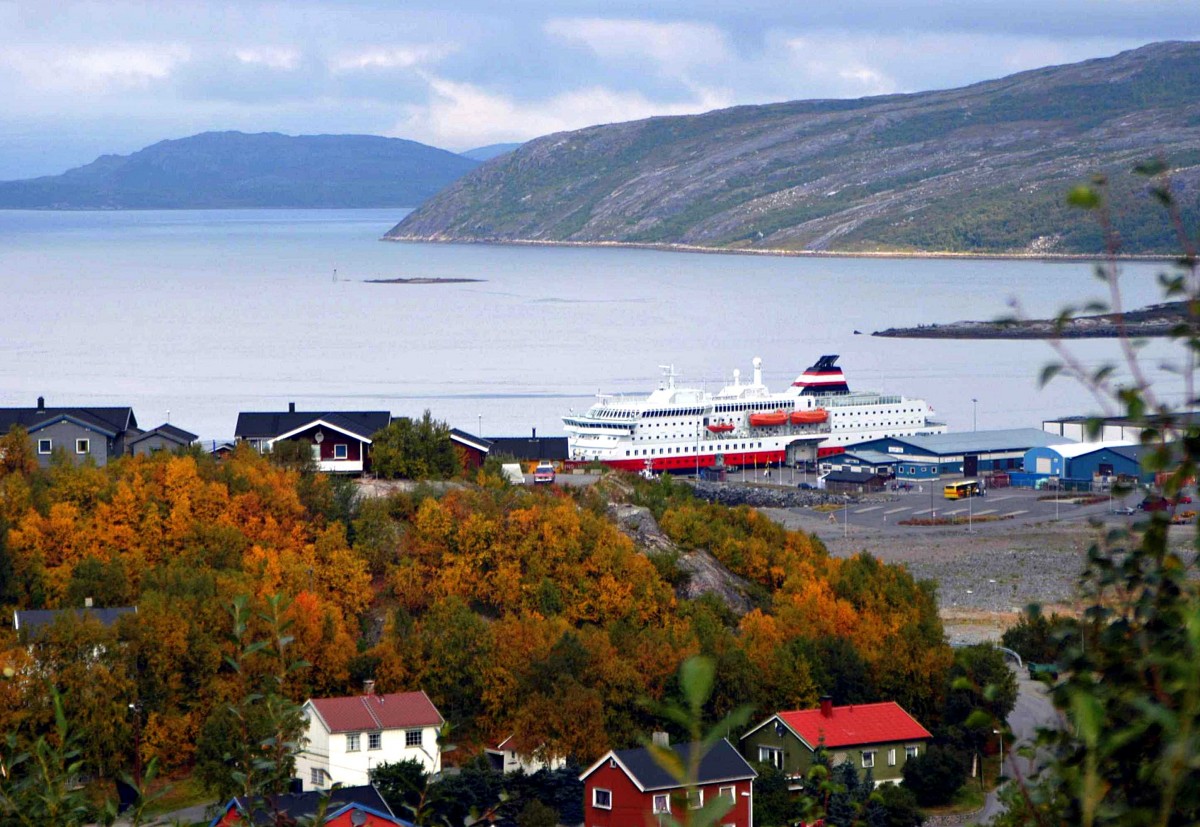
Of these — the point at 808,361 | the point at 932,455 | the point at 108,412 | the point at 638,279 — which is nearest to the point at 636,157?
the point at 638,279

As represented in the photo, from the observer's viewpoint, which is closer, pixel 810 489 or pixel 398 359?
pixel 810 489

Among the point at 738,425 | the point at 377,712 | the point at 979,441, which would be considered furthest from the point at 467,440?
the point at 979,441

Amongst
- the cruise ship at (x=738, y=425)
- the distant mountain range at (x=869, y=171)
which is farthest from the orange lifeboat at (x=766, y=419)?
the distant mountain range at (x=869, y=171)

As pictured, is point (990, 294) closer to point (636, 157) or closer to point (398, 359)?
point (398, 359)

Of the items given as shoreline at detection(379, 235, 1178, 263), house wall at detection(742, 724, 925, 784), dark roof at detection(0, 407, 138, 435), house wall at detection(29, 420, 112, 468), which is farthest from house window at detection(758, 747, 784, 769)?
shoreline at detection(379, 235, 1178, 263)

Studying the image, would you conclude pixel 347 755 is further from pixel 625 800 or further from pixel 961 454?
A: pixel 961 454

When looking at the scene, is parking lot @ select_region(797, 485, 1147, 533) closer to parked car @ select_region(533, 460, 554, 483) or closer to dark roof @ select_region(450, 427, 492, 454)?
parked car @ select_region(533, 460, 554, 483)
